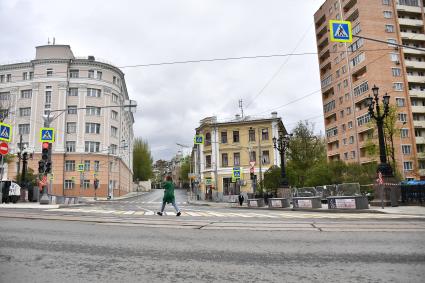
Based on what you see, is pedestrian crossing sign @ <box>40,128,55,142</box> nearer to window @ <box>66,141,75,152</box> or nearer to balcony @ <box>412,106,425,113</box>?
window @ <box>66,141,75,152</box>

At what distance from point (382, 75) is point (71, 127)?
2078 inches

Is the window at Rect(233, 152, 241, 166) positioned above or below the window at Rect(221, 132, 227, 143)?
below

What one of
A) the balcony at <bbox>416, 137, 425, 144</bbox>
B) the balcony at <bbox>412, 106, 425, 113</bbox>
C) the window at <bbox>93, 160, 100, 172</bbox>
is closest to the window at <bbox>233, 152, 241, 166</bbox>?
the window at <bbox>93, 160, 100, 172</bbox>

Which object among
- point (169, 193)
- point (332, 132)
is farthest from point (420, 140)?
point (169, 193)

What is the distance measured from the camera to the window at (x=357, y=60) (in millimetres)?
57219

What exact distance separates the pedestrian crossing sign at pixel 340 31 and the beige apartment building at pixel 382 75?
43.2 metres

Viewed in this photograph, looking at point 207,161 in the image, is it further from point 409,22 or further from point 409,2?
point 409,2

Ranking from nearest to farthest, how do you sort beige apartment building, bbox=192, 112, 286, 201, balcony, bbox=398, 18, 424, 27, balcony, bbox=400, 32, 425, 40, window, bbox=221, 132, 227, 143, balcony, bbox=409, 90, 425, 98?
beige apartment building, bbox=192, 112, 286, 201 < window, bbox=221, 132, 227, 143 < balcony, bbox=409, 90, 425, 98 < balcony, bbox=400, 32, 425, 40 < balcony, bbox=398, 18, 424, 27

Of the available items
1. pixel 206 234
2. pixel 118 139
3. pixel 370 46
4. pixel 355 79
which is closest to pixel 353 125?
pixel 355 79

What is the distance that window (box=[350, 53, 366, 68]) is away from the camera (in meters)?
57.2

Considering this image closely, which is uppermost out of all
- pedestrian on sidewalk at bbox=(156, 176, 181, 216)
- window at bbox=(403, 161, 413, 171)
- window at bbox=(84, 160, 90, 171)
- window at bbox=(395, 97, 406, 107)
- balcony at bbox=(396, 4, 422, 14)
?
balcony at bbox=(396, 4, 422, 14)

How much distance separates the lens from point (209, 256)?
206 inches

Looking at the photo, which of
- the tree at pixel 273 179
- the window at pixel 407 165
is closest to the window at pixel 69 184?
the tree at pixel 273 179

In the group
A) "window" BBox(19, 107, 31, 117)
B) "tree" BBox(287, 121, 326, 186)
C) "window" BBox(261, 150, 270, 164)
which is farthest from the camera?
"window" BBox(19, 107, 31, 117)
